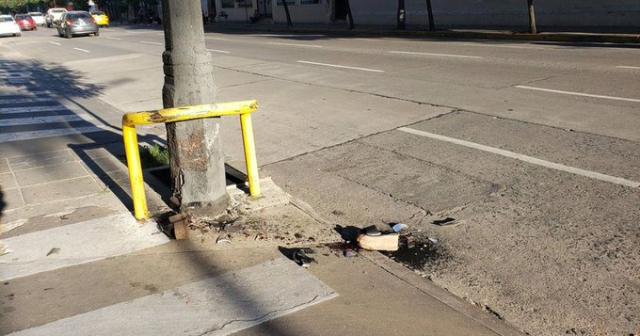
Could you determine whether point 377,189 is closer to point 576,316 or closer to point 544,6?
point 576,316

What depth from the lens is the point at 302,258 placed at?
4.07 meters

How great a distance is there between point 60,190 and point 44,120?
4930 millimetres

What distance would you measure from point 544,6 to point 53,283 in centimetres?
2299

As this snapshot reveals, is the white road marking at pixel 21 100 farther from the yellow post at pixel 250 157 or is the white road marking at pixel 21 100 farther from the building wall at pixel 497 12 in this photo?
the building wall at pixel 497 12

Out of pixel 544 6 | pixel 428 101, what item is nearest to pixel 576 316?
pixel 428 101

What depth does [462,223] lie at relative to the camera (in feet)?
15.5

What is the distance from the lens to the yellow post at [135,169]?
4.60m

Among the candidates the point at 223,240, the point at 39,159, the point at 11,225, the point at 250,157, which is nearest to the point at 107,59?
the point at 39,159

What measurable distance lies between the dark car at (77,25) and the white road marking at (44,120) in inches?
1069

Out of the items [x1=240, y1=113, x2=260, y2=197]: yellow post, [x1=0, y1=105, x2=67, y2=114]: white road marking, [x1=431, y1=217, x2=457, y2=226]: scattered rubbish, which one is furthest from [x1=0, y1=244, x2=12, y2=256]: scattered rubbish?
[x1=0, y1=105, x2=67, y2=114]: white road marking

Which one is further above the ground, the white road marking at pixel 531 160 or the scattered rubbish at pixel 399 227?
the white road marking at pixel 531 160

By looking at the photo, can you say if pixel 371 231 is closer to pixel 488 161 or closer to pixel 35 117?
pixel 488 161

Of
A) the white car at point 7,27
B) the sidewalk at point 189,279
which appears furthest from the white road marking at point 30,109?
the white car at point 7,27

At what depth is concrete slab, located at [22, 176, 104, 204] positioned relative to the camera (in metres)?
5.58
